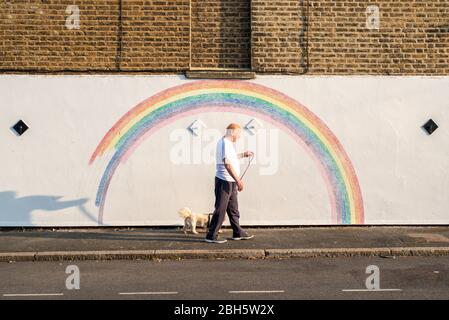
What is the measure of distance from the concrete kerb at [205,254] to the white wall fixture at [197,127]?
2.80m

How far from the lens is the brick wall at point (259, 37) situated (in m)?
11.4

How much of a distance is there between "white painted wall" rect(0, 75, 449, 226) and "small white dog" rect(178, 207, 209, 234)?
568 mm

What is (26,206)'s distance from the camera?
37.4ft

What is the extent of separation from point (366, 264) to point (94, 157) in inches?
209

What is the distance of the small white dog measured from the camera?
35.0 ft

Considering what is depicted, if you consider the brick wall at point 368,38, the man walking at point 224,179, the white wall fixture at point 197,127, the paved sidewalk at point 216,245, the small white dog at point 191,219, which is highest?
the brick wall at point 368,38

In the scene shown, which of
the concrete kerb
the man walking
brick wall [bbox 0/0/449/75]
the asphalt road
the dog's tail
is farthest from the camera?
brick wall [bbox 0/0/449/75]

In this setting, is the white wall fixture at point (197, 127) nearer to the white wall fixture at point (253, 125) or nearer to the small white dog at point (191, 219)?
the white wall fixture at point (253, 125)

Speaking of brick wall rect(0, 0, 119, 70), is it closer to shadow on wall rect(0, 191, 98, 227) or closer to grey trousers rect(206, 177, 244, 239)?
shadow on wall rect(0, 191, 98, 227)

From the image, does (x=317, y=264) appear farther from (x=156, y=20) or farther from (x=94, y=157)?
(x=156, y=20)

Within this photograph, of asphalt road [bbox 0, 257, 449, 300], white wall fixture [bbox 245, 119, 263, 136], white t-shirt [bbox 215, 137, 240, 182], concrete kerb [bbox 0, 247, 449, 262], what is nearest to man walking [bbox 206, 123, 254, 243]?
white t-shirt [bbox 215, 137, 240, 182]

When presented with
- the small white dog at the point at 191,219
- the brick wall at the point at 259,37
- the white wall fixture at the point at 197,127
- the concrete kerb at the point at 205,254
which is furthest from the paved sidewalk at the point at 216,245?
the brick wall at the point at 259,37

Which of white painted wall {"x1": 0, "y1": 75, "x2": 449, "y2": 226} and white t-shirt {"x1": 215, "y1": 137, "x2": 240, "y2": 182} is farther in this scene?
white painted wall {"x1": 0, "y1": 75, "x2": 449, "y2": 226}

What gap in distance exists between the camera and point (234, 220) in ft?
32.9
